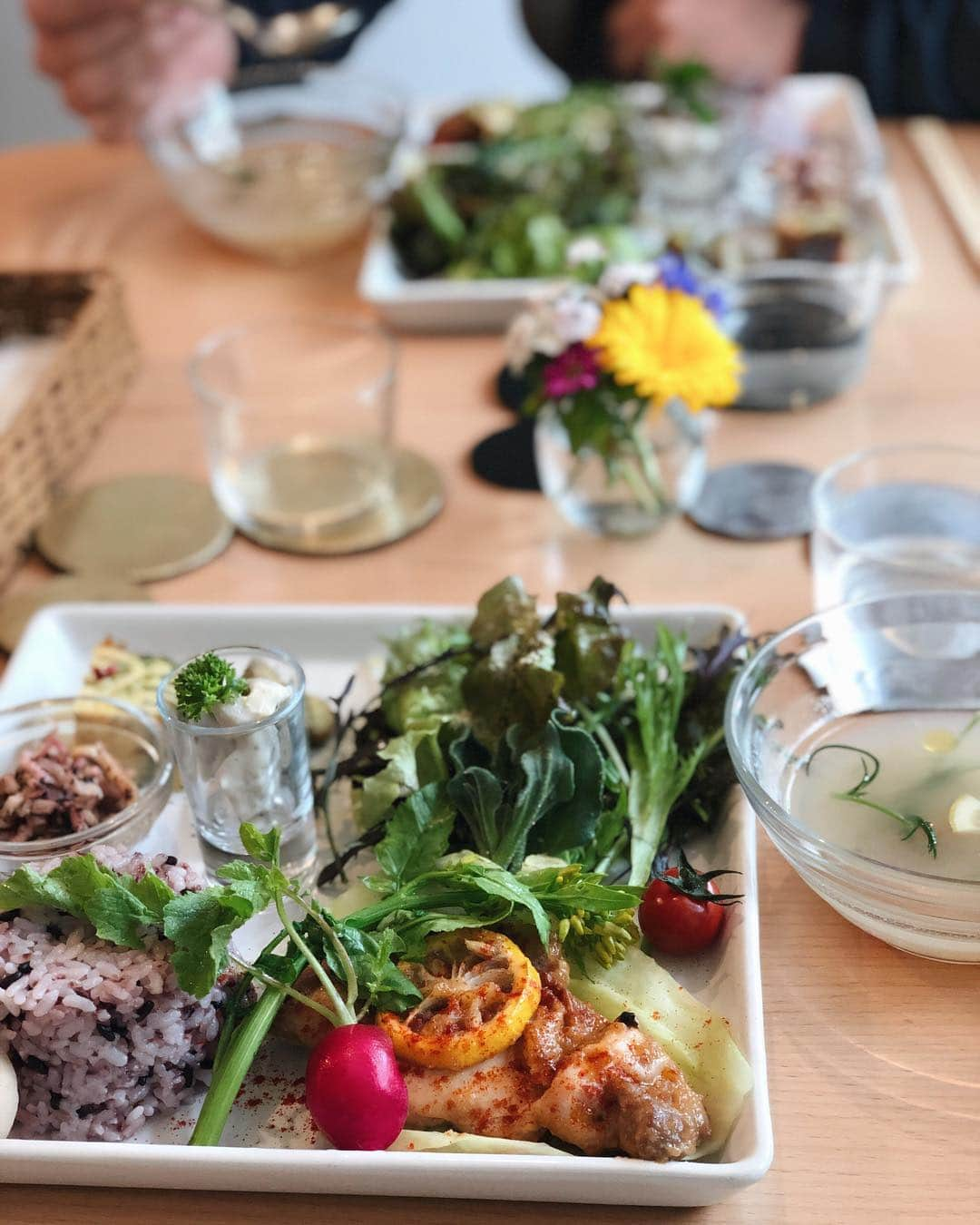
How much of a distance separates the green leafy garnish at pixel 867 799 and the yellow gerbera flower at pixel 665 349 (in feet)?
1.57

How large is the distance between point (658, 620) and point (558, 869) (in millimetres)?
411

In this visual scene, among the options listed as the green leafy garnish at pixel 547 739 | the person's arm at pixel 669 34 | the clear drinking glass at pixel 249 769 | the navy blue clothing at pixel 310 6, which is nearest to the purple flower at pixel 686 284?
the green leafy garnish at pixel 547 739

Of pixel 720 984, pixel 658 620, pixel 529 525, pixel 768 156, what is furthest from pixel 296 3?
pixel 720 984

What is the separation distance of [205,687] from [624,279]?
77 centimetres

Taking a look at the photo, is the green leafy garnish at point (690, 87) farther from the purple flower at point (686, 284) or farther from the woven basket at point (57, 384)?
the woven basket at point (57, 384)

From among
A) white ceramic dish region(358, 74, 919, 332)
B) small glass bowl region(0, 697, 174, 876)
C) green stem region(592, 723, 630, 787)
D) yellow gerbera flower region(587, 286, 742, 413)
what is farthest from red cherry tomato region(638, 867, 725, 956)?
white ceramic dish region(358, 74, 919, 332)

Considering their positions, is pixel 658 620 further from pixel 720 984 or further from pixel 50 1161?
pixel 50 1161

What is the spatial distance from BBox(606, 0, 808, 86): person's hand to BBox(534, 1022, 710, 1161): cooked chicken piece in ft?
7.01

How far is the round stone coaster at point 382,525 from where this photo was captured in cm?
158

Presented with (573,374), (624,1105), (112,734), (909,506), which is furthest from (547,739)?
(909,506)

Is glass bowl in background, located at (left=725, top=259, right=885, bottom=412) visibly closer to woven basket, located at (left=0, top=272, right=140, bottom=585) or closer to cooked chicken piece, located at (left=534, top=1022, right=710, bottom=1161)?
woven basket, located at (left=0, top=272, right=140, bottom=585)

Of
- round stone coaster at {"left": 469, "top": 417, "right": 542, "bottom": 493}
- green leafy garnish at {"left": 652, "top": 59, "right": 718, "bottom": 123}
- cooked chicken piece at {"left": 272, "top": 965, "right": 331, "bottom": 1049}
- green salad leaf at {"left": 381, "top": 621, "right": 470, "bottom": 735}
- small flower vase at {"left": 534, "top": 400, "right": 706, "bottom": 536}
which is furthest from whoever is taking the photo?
green leafy garnish at {"left": 652, "top": 59, "right": 718, "bottom": 123}

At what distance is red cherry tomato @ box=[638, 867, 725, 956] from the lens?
971 mm

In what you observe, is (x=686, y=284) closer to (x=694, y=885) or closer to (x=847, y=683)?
(x=847, y=683)
